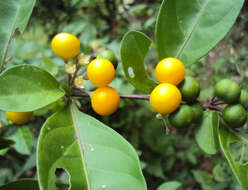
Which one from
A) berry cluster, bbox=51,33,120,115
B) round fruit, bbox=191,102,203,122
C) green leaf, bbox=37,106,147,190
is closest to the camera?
green leaf, bbox=37,106,147,190

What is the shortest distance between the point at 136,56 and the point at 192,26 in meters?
0.34

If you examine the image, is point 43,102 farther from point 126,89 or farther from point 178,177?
point 178,177

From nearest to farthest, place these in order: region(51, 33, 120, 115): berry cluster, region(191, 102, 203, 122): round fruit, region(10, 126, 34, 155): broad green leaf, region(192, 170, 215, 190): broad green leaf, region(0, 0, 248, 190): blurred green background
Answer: region(51, 33, 120, 115): berry cluster, region(191, 102, 203, 122): round fruit, region(10, 126, 34, 155): broad green leaf, region(0, 0, 248, 190): blurred green background, region(192, 170, 215, 190): broad green leaf

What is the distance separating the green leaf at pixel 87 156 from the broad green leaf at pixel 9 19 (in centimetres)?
47

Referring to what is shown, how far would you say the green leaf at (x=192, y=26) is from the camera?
3.46 ft

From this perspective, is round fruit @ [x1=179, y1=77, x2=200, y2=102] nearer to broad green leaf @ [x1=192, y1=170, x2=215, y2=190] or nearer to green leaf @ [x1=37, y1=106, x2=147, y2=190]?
green leaf @ [x1=37, y1=106, x2=147, y2=190]

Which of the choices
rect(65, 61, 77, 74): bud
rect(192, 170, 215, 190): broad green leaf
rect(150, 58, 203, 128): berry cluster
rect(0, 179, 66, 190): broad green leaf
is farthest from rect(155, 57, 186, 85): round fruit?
rect(192, 170, 215, 190): broad green leaf

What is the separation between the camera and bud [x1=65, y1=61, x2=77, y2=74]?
107 cm

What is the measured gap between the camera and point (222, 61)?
257 cm

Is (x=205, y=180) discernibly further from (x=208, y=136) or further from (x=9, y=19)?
(x=9, y=19)

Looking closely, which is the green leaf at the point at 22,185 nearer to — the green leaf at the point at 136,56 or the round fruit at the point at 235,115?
the green leaf at the point at 136,56

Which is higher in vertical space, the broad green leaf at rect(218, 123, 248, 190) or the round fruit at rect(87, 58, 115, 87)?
the round fruit at rect(87, 58, 115, 87)

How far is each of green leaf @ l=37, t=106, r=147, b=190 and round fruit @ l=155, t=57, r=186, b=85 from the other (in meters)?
0.33

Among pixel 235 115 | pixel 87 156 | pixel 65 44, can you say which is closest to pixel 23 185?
pixel 87 156
